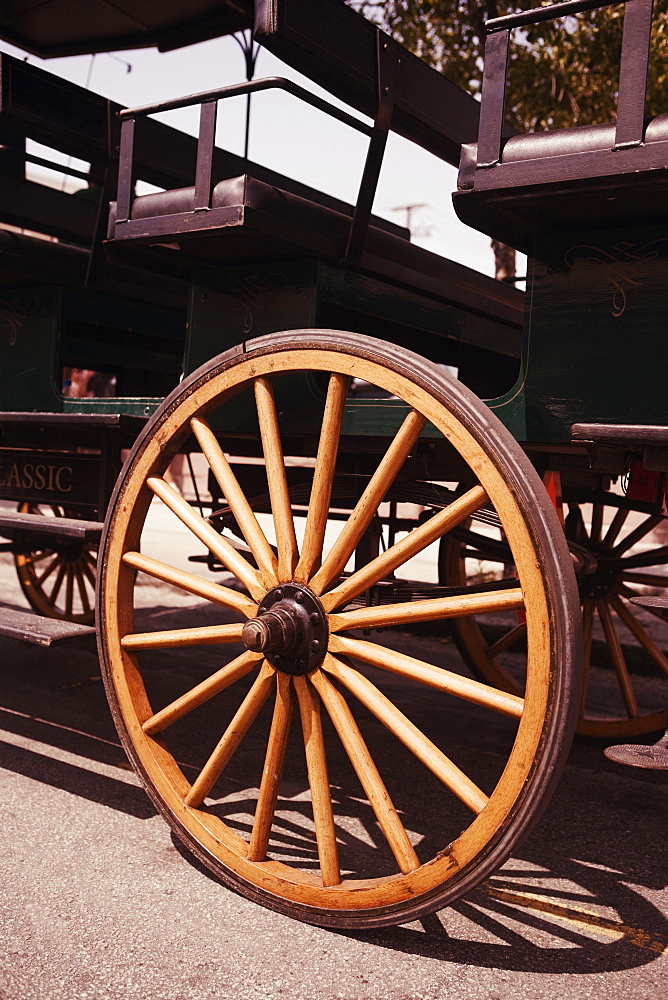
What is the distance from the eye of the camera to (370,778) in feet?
7.51

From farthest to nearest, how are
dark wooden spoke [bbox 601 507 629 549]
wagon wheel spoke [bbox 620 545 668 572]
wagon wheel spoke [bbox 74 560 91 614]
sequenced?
wagon wheel spoke [bbox 74 560 91 614] → dark wooden spoke [bbox 601 507 629 549] → wagon wheel spoke [bbox 620 545 668 572]

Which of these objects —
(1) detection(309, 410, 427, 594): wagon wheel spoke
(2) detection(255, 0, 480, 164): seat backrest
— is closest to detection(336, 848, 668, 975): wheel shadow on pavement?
(1) detection(309, 410, 427, 594): wagon wheel spoke

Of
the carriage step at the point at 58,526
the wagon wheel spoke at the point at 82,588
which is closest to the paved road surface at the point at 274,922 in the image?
the carriage step at the point at 58,526

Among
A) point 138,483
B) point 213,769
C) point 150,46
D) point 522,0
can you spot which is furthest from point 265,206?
point 522,0

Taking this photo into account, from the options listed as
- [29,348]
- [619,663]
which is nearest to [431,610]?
[619,663]

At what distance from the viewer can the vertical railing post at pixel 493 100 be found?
2365mm

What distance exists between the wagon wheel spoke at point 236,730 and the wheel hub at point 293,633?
0.24 ft

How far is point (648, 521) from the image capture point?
4.32m

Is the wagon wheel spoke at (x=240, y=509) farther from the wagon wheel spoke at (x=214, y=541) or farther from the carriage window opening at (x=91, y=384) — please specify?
the carriage window opening at (x=91, y=384)

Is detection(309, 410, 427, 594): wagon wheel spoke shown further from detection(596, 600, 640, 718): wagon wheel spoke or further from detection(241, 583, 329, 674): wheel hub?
detection(596, 600, 640, 718): wagon wheel spoke

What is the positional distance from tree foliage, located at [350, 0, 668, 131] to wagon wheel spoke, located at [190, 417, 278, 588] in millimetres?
4856

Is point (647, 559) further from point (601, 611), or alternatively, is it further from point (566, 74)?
point (566, 74)

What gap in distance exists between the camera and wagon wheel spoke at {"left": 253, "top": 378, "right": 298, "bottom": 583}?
250cm

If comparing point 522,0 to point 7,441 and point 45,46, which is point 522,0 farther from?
point 7,441
